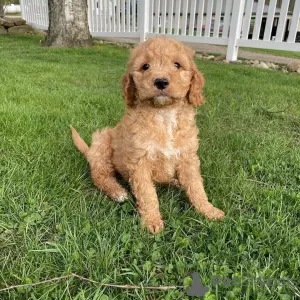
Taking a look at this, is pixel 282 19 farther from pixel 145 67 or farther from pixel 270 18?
pixel 145 67

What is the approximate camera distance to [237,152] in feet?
10.4

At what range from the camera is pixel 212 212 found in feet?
7.41

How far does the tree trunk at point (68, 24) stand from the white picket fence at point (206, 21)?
1.78 meters

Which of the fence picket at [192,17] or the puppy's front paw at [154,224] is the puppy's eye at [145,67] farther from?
the fence picket at [192,17]

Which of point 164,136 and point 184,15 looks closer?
point 164,136

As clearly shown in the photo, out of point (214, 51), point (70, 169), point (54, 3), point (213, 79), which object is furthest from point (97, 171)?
point (214, 51)

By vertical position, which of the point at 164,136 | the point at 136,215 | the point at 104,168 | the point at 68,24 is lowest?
the point at 136,215

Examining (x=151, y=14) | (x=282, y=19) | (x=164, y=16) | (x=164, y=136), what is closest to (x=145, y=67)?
(x=164, y=136)

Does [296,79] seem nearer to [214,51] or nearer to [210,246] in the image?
[214,51]

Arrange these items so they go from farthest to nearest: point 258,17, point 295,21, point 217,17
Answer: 1. point 217,17
2. point 258,17
3. point 295,21

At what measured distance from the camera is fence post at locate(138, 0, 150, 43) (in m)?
9.85

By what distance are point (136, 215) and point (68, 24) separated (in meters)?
8.21

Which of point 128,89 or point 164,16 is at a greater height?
point 164,16

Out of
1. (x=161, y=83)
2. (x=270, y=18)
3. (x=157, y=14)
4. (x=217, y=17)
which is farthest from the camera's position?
(x=157, y=14)
